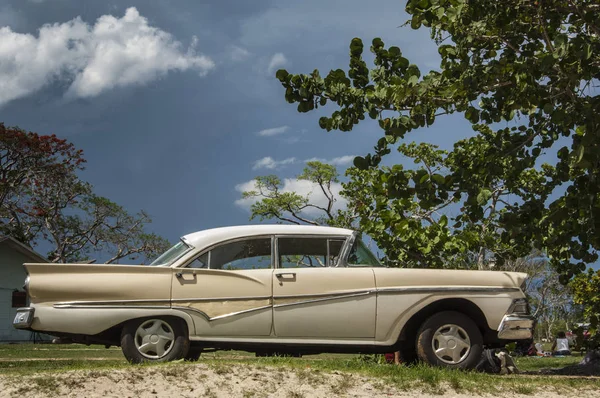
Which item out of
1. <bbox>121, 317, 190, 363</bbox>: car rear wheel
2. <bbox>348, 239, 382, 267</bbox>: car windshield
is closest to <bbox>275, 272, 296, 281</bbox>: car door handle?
<bbox>348, 239, 382, 267</bbox>: car windshield

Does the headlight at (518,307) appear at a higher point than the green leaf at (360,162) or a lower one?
lower

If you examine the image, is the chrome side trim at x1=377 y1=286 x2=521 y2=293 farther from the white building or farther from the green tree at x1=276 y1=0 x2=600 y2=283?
the white building

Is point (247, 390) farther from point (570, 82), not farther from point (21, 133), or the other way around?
point (21, 133)

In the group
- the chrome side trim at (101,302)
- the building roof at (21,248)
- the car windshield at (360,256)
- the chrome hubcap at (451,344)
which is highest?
the building roof at (21,248)

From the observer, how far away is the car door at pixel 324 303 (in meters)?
7.63

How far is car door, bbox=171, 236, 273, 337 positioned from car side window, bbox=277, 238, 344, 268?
13.8 inches

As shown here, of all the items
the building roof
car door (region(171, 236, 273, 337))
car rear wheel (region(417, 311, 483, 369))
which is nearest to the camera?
car door (region(171, 236, 273, 337))

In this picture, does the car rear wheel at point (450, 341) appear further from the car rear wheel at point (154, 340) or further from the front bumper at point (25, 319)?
the front bumper at point (25, 319)

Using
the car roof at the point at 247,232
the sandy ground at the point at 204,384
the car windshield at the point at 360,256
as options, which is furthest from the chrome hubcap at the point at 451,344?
the car roof at the point at 247,232

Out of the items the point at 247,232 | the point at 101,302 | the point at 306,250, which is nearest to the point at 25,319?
the point at 101,302

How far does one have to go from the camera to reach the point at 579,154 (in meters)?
8.16

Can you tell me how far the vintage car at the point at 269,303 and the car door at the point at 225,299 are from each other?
1 centimetres

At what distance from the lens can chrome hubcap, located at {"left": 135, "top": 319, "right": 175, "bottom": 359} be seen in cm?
752

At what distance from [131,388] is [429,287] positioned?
11.4 ft
